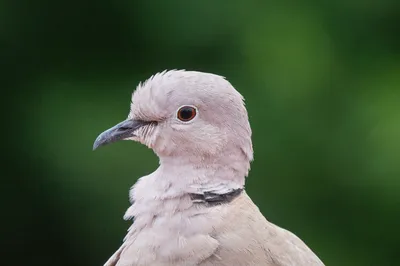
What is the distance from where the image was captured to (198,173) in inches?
70.2

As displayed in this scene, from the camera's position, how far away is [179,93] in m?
1.76

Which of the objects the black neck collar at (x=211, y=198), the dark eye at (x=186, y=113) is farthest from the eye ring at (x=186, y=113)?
the black neck collar at (x=211, y=198)

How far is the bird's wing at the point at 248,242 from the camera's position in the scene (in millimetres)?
1685

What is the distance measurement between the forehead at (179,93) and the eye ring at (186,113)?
0.01m

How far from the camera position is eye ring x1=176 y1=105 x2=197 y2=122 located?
1.78 m

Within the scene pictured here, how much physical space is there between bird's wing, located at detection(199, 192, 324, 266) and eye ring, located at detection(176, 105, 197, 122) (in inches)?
8.8

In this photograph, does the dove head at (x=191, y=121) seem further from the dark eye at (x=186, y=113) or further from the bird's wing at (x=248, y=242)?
the bird's wing at (x=248, y=242)

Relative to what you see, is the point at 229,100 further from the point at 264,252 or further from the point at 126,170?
the point at 126,170

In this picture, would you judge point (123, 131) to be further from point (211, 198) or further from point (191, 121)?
point (211, 198)

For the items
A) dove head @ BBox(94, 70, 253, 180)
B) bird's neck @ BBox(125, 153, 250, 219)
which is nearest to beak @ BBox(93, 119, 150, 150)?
dove head @ BBox(94, 70, 253, 180)

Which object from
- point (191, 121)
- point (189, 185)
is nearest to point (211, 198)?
point (189, 185)

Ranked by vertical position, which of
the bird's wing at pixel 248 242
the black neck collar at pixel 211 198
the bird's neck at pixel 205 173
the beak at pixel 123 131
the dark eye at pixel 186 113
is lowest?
the bird's wing at pixel 248 242

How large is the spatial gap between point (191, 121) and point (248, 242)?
0.32 m

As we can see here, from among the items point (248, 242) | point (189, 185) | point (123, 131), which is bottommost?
point (248, 242)
